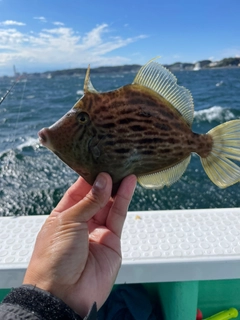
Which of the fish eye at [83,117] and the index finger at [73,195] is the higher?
the fish eye at [83,117]

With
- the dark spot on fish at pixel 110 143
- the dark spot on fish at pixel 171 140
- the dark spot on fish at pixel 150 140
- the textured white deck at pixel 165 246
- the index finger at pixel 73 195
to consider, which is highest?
the dark spot on fish at pixel 110 143

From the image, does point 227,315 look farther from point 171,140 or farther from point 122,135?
point 122,135

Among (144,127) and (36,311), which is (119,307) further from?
(144,127)

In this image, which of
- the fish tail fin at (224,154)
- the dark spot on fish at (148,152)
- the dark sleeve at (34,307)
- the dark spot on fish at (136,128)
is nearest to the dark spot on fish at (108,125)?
the dark spot on fish at (136,128)

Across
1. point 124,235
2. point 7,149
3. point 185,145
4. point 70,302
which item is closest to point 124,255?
point 124,235

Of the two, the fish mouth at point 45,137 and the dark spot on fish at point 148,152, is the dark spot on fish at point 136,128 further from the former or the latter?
the fish mouth at point 45,137

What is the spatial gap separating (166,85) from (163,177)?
0.52 m

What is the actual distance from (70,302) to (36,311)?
8.4 inches

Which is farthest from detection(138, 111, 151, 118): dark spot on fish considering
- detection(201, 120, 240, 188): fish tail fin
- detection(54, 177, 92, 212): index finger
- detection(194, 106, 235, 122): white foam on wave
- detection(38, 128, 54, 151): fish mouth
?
detection(194, 106, 235, 122): white foam on wave

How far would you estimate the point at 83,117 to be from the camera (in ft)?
5.31

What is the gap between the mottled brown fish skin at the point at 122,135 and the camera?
162 centimetres

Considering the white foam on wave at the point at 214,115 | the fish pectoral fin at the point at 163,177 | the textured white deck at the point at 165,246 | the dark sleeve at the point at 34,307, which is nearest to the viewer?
the dark sleeve at the point at 34,307

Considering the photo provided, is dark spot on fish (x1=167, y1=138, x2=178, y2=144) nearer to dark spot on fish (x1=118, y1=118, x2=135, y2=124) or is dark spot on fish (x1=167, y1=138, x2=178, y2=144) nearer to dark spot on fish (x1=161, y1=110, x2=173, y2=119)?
dark spot on fish (x1=161, y1=110, x2=173, y2=119)

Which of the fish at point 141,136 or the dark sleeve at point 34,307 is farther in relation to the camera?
the fish at point 141,136
